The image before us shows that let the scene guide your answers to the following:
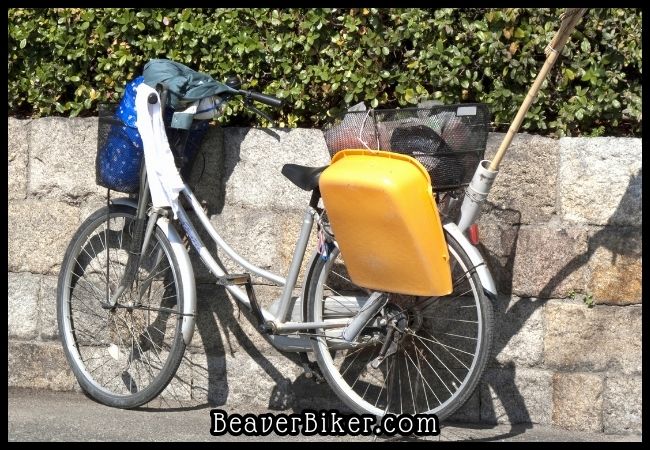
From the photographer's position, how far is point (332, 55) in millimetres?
5484

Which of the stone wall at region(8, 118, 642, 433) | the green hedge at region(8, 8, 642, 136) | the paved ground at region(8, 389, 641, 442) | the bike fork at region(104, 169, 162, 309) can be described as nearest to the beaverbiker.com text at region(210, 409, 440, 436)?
the paved ground at region(8, 389, 641, 442)

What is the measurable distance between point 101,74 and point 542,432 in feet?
9.26

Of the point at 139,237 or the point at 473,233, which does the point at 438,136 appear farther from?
the point at 139,237

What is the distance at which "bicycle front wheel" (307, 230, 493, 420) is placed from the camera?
16.4 feet

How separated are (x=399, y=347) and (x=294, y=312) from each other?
0.54 m

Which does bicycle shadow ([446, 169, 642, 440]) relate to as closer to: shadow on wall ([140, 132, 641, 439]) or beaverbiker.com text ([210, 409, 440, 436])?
shadow on wall ([140, 132, 641, 439])

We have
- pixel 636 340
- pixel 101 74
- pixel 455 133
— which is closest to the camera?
pixel 455 133

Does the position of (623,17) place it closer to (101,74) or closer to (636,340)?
(636,340)

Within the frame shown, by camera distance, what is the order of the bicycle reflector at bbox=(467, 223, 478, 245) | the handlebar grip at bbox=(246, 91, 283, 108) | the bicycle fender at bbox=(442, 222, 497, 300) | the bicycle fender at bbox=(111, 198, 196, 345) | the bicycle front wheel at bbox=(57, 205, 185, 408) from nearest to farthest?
1. the bicycle fender at bbox=(442, 222, 497, 300)
2. the bicycle reflector at bbox=(467, 223, 478, 245)
3. the handlebar grip at bbox=(246, 91, 283, 108)
4. the bicycle fender at bbox=(111, 198, 196, 345)
5. the bicycle front wheel at bbox=(57, 205, 185, 408)

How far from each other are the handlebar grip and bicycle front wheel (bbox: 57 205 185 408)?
2.74ft

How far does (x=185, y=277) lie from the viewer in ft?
17.8

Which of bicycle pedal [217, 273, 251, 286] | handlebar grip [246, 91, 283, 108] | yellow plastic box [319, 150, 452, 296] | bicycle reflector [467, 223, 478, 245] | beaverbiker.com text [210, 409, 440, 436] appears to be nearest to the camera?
yellow plastic box [319, 150, 452, 296]
